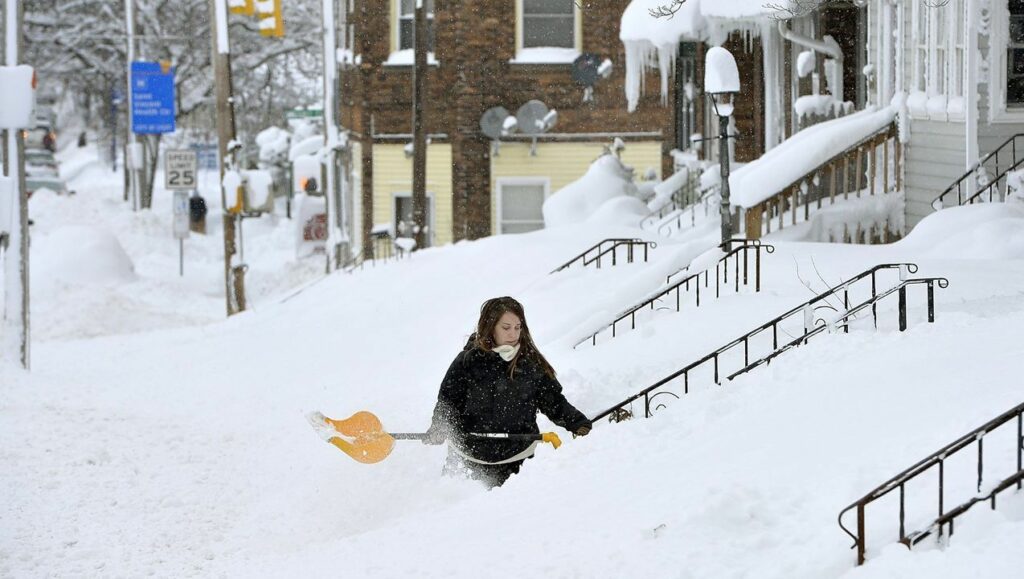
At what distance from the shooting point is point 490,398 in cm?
899

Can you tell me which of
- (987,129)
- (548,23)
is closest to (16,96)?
(987,129)

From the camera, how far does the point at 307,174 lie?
4109 centimetres

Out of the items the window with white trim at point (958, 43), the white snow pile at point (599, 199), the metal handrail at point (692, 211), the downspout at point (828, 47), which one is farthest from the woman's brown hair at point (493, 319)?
the white snow pile at point (599, 199)

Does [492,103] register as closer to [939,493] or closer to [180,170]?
[180,170]

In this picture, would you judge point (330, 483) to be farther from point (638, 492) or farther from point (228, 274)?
point (228, 274)

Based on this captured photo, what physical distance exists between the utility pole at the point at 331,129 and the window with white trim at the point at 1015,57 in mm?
20728

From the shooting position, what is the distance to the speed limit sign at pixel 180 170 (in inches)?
1582

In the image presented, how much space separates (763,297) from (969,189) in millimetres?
4935

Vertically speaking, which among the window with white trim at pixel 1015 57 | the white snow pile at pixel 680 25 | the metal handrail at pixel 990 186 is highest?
the white snow pile at pixel 680 25

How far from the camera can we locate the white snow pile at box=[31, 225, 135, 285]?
35.2 metres

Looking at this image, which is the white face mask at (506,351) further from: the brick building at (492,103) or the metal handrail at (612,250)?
the brick building at (492,103)

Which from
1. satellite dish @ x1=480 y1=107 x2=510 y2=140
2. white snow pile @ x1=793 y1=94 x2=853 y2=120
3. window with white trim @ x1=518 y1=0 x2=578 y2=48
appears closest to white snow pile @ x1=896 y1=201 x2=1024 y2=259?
white snow pile @ x1=793 y1=94 x2=853 y2=120

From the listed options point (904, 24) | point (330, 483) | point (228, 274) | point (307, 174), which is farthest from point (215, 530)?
point (307, 174)

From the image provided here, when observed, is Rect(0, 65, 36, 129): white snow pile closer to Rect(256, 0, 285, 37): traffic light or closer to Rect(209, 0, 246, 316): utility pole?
Rect(209, 0, 246, 316): utility pole
